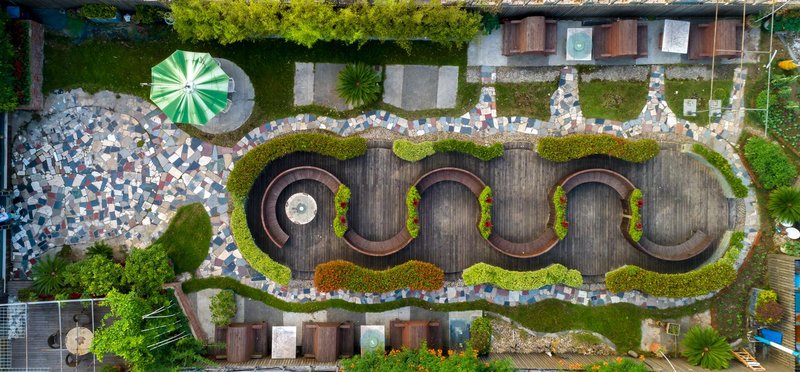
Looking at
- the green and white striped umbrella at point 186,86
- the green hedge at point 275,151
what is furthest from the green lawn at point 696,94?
the green and white striped umbrella at point 186,86

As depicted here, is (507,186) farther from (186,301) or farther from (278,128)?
(186,301)

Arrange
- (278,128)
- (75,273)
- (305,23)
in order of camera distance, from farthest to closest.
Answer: (278,128)
(75,273)
(305,23)

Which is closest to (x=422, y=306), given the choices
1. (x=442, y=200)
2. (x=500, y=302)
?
(x=500, y=302)

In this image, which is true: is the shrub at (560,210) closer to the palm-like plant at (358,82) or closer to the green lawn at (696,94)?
the green lawn at (696,94)

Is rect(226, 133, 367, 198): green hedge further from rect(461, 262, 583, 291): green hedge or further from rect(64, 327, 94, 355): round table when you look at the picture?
rect(64, 327, 94, 355): round table

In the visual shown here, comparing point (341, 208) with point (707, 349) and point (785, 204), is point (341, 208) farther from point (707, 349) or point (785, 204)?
point (785, 204)

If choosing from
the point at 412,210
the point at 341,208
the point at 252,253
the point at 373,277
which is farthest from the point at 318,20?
the point at 373,277
